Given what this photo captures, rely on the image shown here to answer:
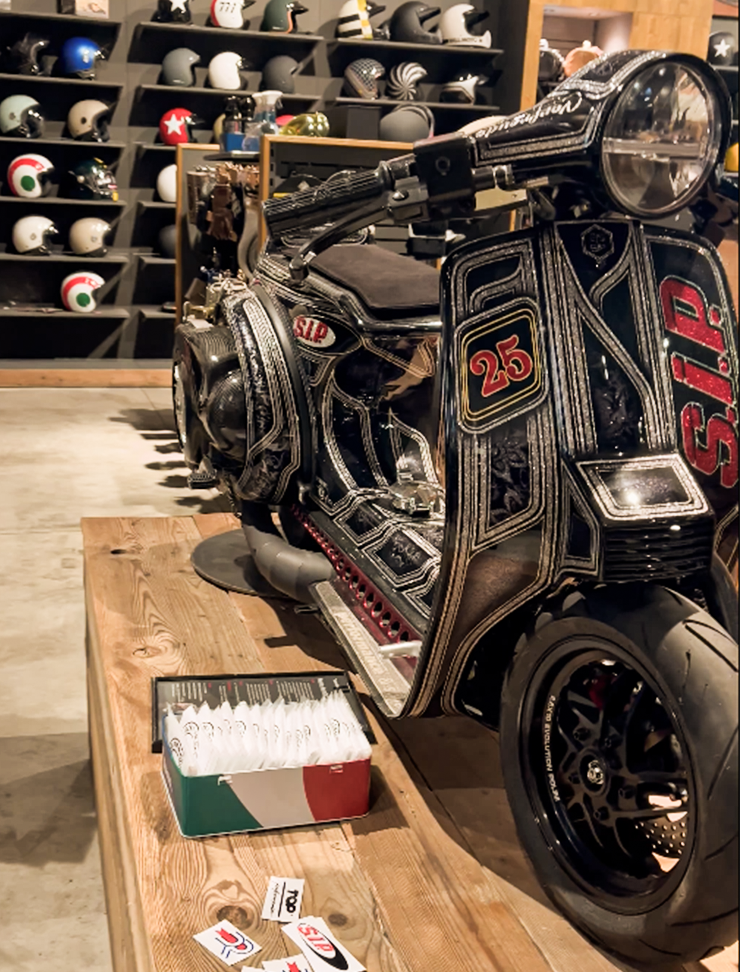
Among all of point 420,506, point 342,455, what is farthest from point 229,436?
point 420,506

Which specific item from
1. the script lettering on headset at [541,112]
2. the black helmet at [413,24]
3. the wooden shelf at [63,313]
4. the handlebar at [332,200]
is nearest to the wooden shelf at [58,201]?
the wooden shelf at [63,313]

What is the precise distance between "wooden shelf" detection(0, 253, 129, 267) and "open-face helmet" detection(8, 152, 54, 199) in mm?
358

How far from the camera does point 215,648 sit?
194 cm

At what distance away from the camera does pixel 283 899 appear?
4.14 ft

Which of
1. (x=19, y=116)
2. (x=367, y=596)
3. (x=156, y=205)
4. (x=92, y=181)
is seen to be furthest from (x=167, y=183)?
(x=367, y=596)

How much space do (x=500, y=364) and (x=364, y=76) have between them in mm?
5976

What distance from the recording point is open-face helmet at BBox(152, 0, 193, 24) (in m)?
6.33

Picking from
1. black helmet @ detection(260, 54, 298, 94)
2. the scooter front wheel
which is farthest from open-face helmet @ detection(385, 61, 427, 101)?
the scooter front wheel

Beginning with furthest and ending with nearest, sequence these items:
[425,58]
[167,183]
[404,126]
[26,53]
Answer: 1. [425,58]
2. [167,183]
3. [26,53]
4. [404,126]

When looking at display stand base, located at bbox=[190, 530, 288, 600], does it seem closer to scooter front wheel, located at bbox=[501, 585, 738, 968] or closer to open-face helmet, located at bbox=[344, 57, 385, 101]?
scooter front wheel, located at bbox=[501, 585, 738, 968]

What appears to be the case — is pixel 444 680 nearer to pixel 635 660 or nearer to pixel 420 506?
pixel 635 660

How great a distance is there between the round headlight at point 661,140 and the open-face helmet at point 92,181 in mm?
5840

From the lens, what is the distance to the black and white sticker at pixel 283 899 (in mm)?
A: 1236

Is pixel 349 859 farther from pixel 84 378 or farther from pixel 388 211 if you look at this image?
pixel 84 378
